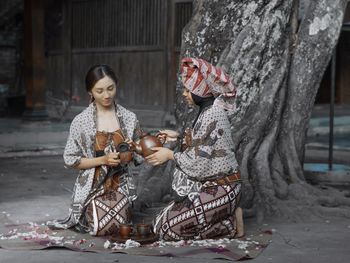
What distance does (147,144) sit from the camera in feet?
19.0

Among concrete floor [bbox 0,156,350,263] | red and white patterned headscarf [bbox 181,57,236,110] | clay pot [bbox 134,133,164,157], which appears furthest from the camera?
clay pot [bbox 134,133,164,157]

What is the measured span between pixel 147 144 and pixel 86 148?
1.97 ft

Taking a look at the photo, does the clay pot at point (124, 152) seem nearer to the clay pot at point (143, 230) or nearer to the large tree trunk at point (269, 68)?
the clay pot at point (143, 230)

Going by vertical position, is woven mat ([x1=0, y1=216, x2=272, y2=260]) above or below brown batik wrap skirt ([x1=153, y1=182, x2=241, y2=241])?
below

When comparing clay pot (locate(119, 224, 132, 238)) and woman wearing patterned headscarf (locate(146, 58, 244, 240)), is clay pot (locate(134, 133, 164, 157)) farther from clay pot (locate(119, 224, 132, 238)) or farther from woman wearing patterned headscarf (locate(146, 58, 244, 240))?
clay pot (locate(119, 224, 132, 238))

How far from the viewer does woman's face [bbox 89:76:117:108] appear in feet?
19.8

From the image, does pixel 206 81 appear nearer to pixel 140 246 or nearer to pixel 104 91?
pixel 104 91

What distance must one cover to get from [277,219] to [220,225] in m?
1.17

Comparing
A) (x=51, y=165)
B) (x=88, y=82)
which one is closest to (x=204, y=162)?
(x=88, y=82)

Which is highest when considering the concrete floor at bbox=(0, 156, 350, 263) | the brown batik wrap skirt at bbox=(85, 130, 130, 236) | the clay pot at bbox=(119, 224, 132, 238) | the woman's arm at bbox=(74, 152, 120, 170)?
the woman's arm at bbox=(74, 152, 120, 170)

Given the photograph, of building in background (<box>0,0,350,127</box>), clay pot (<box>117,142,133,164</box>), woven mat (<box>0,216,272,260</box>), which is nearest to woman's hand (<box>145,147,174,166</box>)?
clay pot (<box>117,142,133,164</box>)

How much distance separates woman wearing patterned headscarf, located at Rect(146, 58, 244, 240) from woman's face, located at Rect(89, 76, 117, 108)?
63 centimetres

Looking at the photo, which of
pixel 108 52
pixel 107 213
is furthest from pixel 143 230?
pixel 108 52

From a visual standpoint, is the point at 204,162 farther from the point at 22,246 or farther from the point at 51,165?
the point at 51,165
